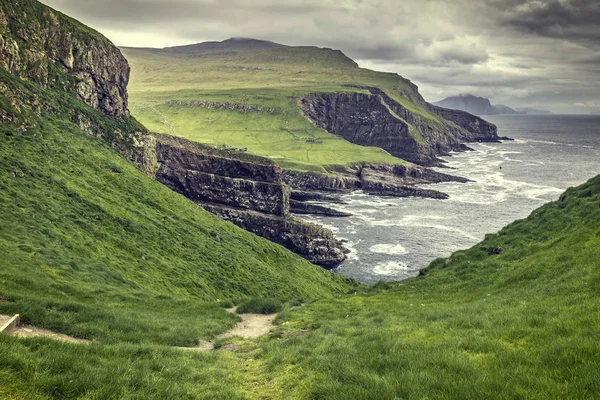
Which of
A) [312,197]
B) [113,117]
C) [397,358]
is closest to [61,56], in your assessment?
[113,117]

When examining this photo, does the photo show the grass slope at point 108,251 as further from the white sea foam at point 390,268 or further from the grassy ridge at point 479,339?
the white sea foam at point 390,268

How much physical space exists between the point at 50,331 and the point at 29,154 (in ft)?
153

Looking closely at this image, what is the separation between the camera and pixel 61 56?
273 ft

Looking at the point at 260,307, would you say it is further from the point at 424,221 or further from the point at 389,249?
the point at 424,221

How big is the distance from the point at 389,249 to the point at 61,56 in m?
92.1

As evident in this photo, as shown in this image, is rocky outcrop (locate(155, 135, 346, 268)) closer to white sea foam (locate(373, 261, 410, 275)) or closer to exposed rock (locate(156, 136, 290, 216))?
exposed rock (locate(156, 136, 290, 216))

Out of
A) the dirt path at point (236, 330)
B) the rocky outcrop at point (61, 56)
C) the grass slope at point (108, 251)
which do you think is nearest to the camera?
the dirt path at point (236, 330)

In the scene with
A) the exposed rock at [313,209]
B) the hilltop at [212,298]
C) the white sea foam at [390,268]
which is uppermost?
the hilltop at [212,298]

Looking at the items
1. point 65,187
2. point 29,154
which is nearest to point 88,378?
point 65,187

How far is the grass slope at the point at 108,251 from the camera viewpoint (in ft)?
64.5

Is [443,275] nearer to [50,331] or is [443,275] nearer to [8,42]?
[50,331]

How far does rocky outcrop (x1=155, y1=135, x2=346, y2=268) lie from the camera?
117750 millimetres

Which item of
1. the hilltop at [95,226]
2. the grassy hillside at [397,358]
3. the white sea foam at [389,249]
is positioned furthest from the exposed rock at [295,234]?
the grassy hillside at [397,358]

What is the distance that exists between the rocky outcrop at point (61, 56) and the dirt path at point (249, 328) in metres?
62.7
